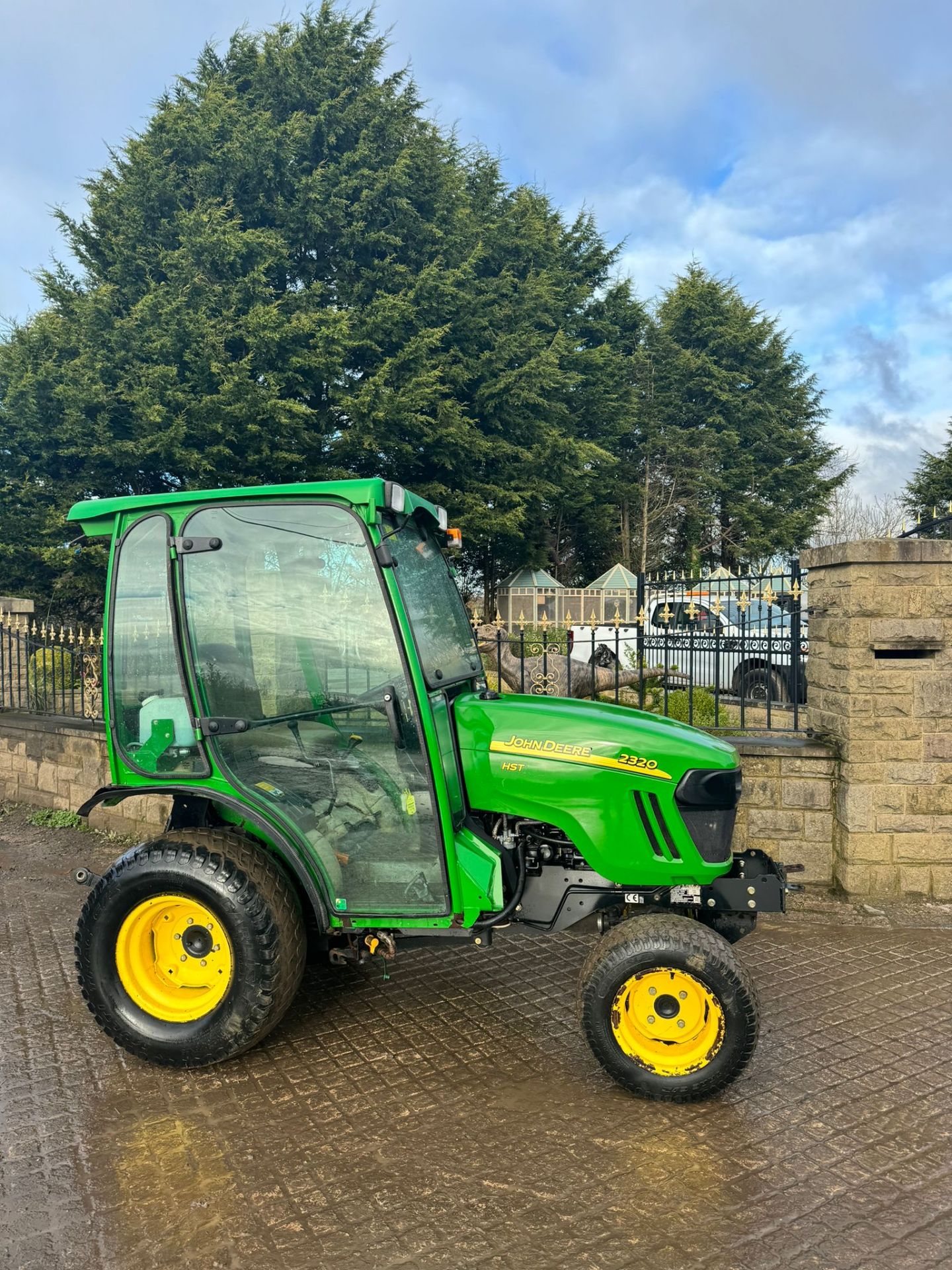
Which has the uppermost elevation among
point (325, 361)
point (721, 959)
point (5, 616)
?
point (325, 361)

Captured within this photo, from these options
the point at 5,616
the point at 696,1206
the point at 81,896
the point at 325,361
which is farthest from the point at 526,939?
the point at 325,361

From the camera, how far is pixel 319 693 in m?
3.46

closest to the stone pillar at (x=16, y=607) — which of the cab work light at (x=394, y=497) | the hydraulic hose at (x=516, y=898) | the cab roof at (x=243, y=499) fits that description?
the cab roof at (x=243, y=499)

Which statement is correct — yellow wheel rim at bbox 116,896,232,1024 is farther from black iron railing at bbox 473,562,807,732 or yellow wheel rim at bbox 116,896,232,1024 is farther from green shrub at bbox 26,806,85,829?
green shrub at bbox 26,806,85,829

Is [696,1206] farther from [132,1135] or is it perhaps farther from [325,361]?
[325,361]

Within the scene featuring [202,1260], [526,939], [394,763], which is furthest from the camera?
[526,939]

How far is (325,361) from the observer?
59.9 feet

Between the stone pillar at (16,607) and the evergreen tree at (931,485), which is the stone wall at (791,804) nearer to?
the stone pillar at (16,607)

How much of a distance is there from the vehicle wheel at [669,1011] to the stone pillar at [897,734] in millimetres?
2739

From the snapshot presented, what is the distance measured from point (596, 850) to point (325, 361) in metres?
16.7

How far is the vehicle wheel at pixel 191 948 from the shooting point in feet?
11.1

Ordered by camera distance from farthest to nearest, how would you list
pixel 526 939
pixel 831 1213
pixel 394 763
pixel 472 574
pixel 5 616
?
1. pixel 472 574
2. pixel 5 616
3. pixel 526 939
4. pixel 394 763
5. pixel 831 1213

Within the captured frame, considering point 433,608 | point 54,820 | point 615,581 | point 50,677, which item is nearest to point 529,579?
point 615,581

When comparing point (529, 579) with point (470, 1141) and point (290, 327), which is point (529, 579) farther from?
point (470, 1141)
